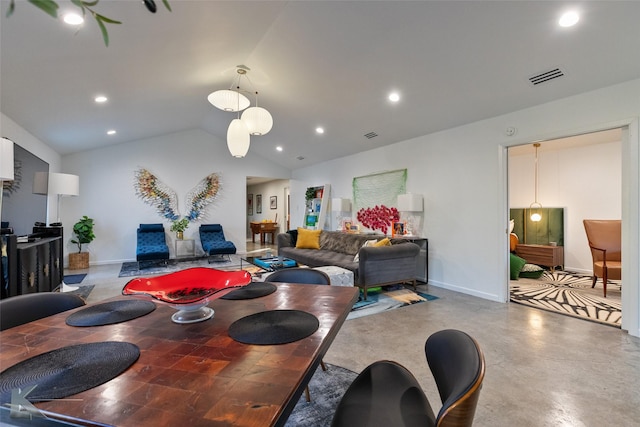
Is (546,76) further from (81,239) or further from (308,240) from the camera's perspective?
(81,239)

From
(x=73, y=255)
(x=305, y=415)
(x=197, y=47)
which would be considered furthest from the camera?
(x=73, y=255)

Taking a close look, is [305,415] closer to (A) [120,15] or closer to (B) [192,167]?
(A) [120,15]

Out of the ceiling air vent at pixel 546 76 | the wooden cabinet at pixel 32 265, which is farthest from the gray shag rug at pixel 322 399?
the ceiling air vent at pixel 546 76

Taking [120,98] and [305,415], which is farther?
[120,98]

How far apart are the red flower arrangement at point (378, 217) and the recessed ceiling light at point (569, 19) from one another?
132 inches

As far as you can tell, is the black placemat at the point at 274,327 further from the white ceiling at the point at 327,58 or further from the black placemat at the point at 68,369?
the white ceiling at the point at 327,58

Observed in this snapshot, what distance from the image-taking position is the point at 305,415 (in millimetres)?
1720

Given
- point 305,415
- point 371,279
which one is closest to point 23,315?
point 305,415

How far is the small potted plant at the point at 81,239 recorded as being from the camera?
5.99 m

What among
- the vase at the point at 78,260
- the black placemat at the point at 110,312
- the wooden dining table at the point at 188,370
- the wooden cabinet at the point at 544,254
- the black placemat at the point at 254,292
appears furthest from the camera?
the vase at the point at 78,260

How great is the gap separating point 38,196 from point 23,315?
3709 mm

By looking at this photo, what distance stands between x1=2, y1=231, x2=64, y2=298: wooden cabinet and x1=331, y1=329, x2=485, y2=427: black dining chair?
3.09 meters

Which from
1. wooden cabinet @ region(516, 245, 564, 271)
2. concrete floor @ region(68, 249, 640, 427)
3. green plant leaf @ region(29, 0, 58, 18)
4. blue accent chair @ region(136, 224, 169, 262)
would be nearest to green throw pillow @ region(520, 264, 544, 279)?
wooden cabinet @ region(516, 245, 564, 271)

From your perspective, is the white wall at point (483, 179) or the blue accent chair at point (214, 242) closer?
the white wall at point (483, 179)
